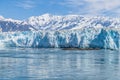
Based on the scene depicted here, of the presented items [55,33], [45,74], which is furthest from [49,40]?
[45,74]

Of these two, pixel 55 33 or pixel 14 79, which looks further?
pixel 55 33

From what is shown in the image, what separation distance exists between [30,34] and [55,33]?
10751 millimetres

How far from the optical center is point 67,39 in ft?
336

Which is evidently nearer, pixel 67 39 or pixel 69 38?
pixel 69 38

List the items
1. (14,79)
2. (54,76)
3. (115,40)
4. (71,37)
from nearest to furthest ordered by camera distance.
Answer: (14,79), (54,76), (115,40), (71,37)

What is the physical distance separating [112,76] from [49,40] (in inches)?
3099

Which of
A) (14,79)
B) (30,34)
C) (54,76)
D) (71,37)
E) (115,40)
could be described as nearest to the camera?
(14,79)

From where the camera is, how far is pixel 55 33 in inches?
4097

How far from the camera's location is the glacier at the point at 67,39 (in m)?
93.8

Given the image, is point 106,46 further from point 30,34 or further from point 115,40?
point 30,34

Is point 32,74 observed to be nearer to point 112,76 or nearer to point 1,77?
point 1,77

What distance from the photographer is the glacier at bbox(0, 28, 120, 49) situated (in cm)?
9375

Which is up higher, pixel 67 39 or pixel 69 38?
pixel 69 38

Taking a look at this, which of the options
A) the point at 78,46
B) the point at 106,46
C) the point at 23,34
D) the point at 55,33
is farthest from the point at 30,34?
the point at 106,46
